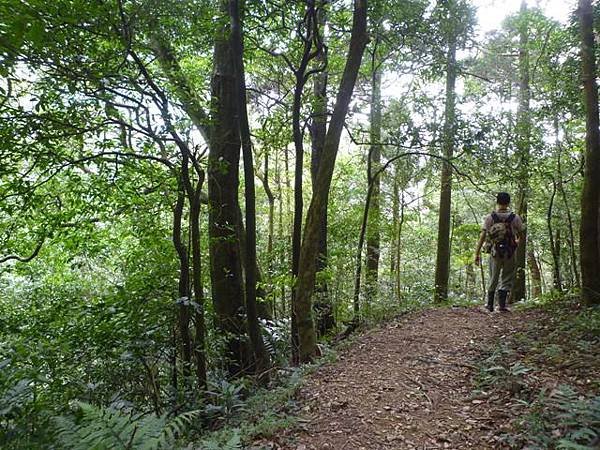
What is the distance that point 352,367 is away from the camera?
5.56m

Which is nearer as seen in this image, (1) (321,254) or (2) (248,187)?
(2) (248,187)

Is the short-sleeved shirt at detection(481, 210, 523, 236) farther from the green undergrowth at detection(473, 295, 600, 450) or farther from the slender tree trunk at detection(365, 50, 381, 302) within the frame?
the slender tree trunk at detection(365, 50, 381, 302)

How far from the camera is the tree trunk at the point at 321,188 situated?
20.5 ft

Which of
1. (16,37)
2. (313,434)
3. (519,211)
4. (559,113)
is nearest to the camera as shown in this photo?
(16,37)

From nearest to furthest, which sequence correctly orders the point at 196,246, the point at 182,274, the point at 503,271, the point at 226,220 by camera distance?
1. the point at 196,246
2. the point at 182,274
3. the point at 226,220
4. the point at 503,271

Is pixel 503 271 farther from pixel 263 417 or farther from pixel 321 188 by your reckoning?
pixel 263 417

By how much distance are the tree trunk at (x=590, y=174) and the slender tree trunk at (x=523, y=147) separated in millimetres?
2271

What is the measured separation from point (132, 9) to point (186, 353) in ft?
13.4

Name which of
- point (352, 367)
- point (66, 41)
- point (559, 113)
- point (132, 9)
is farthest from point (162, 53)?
point (559, 113)

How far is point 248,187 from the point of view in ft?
19.1

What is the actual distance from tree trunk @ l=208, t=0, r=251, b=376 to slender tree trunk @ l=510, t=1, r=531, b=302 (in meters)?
5.74

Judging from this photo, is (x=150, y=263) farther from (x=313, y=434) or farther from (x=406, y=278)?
(x=406, y=278)

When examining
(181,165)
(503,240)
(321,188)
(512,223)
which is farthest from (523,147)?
(181,165)

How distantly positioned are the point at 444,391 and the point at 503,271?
14.5ft
